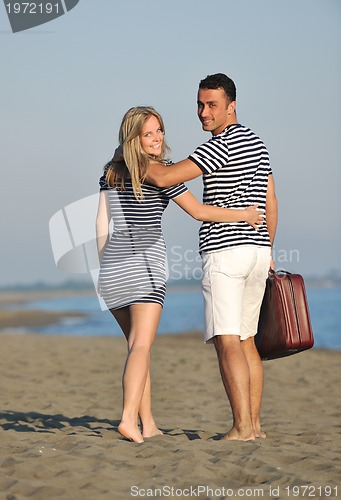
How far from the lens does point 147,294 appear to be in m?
5.09

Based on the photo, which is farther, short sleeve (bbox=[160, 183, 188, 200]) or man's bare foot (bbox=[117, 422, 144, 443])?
short sleeve (bbox=[160, 183, 188, 200])

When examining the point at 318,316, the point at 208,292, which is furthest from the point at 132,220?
the point at 318,316

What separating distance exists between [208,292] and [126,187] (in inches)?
31.2

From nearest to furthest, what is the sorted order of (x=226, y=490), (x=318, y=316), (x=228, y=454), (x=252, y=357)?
(x=226, y=490) < (x=228, y=454) < (x=252, y=357) < (x=318, y=316)

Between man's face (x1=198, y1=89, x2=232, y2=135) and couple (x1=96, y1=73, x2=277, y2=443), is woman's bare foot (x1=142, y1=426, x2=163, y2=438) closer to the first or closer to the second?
couple (x1=96, y1=73, x2=277, y2=443)

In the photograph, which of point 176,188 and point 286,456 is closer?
point 286,456

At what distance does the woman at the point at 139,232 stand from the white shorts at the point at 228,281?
21 cm

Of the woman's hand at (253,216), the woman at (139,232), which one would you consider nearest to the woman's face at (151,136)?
the woman at (139,232)

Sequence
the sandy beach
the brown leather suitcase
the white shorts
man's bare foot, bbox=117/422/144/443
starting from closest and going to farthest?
the sandy beach → man's bare foot, bbox=117/422/144/443 → the white shorts → the brown leather suitcase

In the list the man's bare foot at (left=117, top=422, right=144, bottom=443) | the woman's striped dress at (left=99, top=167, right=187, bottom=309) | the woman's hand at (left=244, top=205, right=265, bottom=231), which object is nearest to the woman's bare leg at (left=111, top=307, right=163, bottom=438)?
the woman's striped dress at (left=99, top=167, right=187, bottom=309)

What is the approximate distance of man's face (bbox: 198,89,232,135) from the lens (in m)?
5.11

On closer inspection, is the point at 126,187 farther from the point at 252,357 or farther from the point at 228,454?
the point at 228,454

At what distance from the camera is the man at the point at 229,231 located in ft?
16.5

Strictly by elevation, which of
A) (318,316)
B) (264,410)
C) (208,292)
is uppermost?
(208,292)
